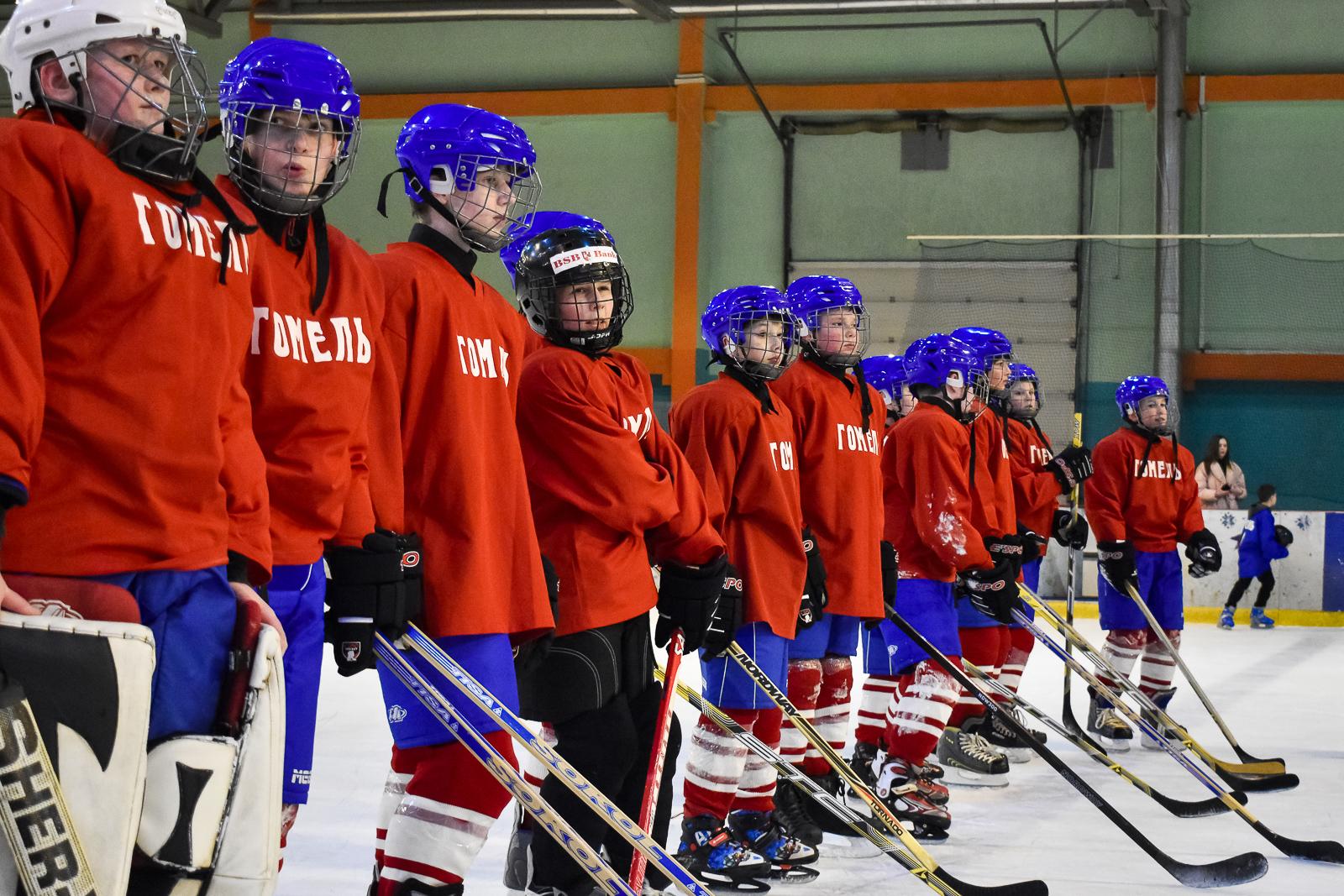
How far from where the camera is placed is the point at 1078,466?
5957mm

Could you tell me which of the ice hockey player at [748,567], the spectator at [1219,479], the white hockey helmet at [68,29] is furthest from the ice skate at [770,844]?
the spectator at [1219,479]

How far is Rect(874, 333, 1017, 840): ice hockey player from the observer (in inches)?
161

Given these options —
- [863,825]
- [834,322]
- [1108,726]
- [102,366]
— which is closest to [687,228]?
[1108,726]

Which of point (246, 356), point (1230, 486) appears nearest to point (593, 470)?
point (246, 356)

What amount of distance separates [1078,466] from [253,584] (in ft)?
15.8

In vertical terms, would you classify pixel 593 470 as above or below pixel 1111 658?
above

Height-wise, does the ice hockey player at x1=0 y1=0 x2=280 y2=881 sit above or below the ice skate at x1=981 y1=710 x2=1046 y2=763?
above

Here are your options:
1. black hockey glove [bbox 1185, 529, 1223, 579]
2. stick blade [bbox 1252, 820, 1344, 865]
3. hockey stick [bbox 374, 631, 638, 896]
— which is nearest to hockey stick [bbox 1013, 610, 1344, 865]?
stick blade [bbox 1252, 820, 1344, 865]

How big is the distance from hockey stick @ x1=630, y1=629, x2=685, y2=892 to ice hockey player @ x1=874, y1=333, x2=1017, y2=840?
128 centimetres

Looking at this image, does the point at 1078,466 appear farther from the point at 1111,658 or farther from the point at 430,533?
the point at 430,533

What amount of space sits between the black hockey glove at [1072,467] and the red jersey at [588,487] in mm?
3564

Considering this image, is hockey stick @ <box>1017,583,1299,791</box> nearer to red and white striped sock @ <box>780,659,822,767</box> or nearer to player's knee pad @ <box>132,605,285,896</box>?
red and white striped sock @ <box>780,659,822,767</box>

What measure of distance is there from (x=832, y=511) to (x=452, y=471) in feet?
5.58

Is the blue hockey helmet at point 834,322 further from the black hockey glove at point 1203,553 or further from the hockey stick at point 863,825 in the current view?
the black hockey glove at point 1203,553
